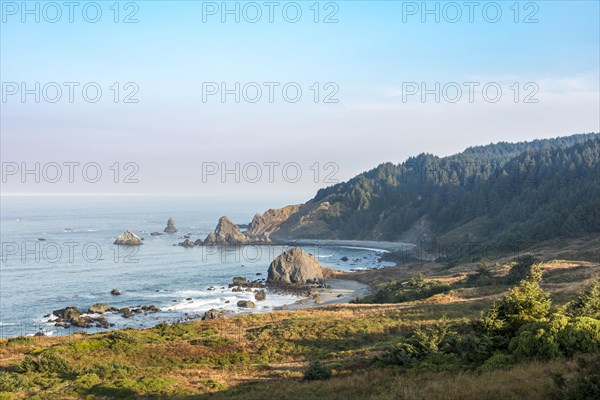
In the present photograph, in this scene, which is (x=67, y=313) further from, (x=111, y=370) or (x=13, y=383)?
(x=13, y=383)

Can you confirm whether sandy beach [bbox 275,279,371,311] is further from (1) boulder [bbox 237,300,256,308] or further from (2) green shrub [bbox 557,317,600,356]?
(2) green shrub [bbox 557,317,600,356]

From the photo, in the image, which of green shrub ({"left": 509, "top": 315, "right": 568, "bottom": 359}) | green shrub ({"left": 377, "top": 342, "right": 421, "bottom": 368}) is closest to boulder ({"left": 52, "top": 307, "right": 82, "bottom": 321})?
green shrub ({"left": 377, "top": 342, "right": 421, "bottom": 368})

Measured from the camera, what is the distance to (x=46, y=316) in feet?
210

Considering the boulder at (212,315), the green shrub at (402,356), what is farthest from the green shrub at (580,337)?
the boulder at (212,315)

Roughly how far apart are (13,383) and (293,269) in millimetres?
75370

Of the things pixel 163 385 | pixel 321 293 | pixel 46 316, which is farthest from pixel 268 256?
pixel 163 385

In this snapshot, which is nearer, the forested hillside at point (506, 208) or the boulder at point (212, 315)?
the boulder at point (212, 315)

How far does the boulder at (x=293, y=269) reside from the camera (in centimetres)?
9388

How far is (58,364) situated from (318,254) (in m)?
127

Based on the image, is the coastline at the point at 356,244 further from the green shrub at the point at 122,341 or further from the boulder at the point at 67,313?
the green shrub at the point at 122,341

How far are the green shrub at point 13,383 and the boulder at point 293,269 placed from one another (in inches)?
2879

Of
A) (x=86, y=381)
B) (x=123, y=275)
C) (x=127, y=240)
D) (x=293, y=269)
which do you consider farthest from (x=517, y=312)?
(x=127, y=240)

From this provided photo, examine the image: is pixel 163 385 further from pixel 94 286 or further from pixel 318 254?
pixel 318 254

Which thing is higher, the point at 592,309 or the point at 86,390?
the point at 592,309
